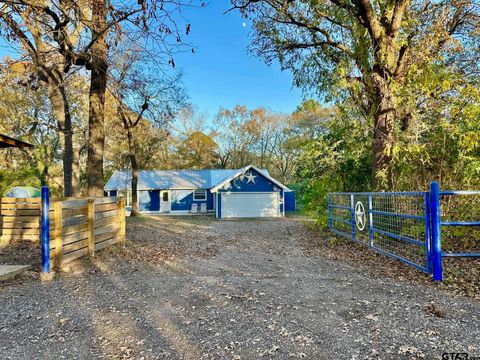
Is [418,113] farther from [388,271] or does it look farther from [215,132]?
[215,132]

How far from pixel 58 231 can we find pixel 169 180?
20455mm

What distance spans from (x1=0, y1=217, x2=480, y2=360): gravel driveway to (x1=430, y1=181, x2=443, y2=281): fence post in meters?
0.52

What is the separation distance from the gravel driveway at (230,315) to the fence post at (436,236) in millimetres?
522

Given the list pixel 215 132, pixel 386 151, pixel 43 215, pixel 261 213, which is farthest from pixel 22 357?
pixel 215 132

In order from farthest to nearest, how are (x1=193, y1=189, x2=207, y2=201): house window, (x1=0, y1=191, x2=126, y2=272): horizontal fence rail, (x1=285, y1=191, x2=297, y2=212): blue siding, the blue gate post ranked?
1. (x1=285, y1=191, x2=297, y2=212): blue siding
2. (x1=193, y1=189, x2=207, y2=201): house window
3. (x1=0, y1=191, x2=126, y2=272): horizontal fence rail
4. the blue gate post

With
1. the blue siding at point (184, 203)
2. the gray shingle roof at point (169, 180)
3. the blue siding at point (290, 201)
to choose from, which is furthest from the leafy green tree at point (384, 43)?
the blue siding at point (290, 201)

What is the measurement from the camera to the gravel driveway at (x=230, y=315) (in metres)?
2.94

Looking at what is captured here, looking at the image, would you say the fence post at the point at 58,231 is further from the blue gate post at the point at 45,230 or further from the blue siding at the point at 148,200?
the blue siding at the point at 148,200

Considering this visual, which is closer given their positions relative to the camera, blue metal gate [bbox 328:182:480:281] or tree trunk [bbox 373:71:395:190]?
blue metal gate [bbox 328:182:480:281]

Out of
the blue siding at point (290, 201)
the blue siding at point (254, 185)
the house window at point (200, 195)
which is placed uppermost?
the blue siding at point (254, 185)

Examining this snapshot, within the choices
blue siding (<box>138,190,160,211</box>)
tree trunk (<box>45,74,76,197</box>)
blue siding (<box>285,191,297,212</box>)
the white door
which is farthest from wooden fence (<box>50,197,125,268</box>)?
blue siding (<box>285,191,297,212</box>)

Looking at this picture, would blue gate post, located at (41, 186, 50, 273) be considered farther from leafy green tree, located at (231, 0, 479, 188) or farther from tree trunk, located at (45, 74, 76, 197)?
leafy green tree, located at (231, 0, 479, 188)

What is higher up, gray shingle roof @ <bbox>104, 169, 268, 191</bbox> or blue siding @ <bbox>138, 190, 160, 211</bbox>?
gray shingle roof @ <bbox>104, 169, 268, 191</bbox>

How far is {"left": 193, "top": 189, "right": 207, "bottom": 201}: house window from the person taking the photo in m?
25.5
